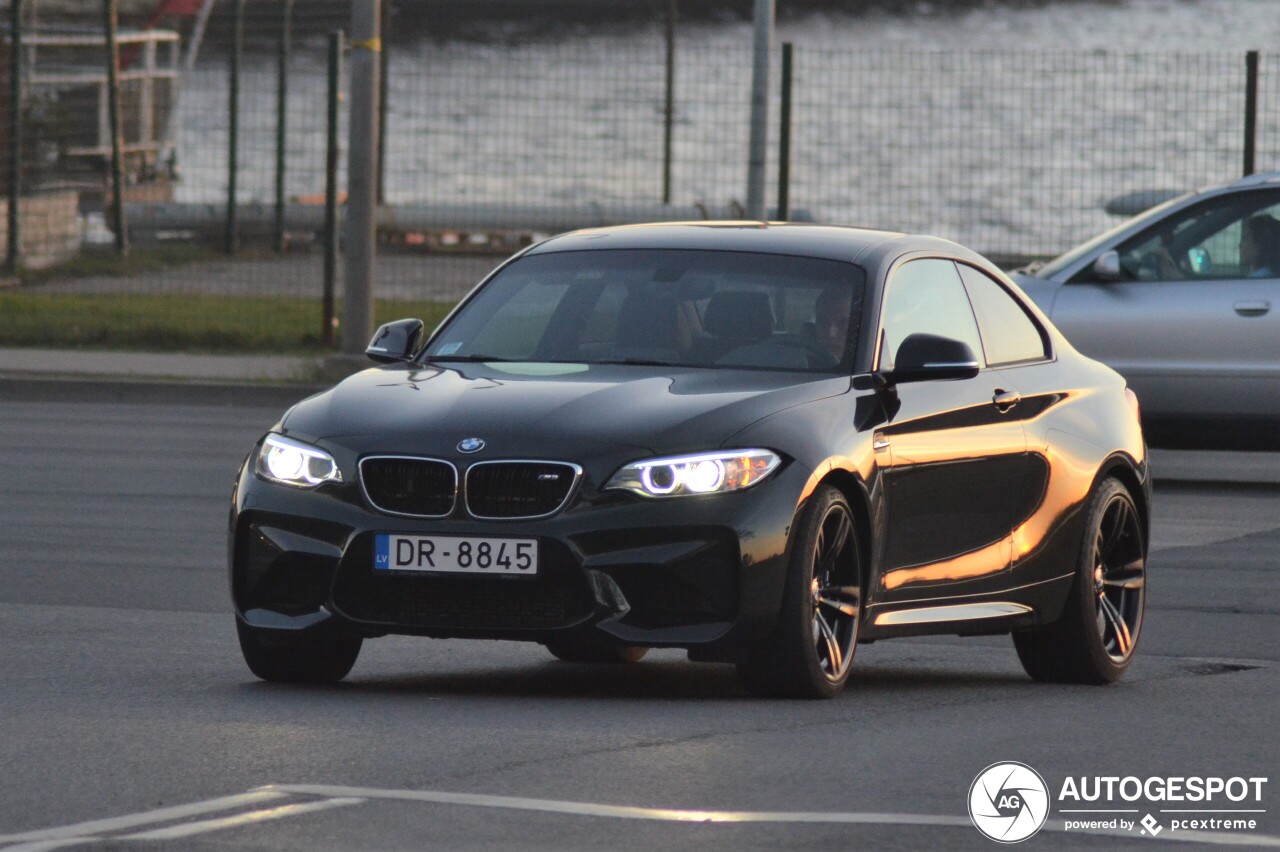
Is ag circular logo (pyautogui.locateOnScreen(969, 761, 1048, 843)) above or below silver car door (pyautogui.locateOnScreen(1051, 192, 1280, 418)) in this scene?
below

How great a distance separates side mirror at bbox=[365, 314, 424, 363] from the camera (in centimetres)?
877

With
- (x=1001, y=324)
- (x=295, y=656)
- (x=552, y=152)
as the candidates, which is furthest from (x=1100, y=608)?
(x=552, y=152)

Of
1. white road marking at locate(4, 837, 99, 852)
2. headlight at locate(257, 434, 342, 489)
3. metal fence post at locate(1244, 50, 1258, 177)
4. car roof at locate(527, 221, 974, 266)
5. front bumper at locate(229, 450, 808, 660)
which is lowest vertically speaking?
white road marking at locate(4, 837, 99, 852)

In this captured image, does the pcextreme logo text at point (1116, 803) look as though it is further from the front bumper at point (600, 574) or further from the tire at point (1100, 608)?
the tire at point (1100, 608)

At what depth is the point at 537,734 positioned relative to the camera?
7.06 meters

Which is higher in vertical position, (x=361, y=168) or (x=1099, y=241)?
(x=361, y=168)

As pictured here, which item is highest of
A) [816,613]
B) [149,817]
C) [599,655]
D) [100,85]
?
[100,85]

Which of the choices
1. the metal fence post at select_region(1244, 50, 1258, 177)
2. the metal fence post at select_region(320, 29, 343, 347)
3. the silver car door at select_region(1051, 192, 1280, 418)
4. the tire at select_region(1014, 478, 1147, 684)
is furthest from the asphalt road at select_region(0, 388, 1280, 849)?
Result: the metal fence post at select_region(1244, 50, 1258, 177)

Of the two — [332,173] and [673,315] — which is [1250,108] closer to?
[332,173]

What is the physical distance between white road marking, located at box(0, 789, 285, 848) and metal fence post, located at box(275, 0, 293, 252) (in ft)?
66.4

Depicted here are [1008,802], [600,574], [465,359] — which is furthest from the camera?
[465,359]

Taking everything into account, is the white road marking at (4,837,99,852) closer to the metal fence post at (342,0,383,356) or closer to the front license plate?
the front license plate

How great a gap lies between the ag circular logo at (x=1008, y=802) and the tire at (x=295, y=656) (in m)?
2.14

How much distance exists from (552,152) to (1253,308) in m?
10.4
